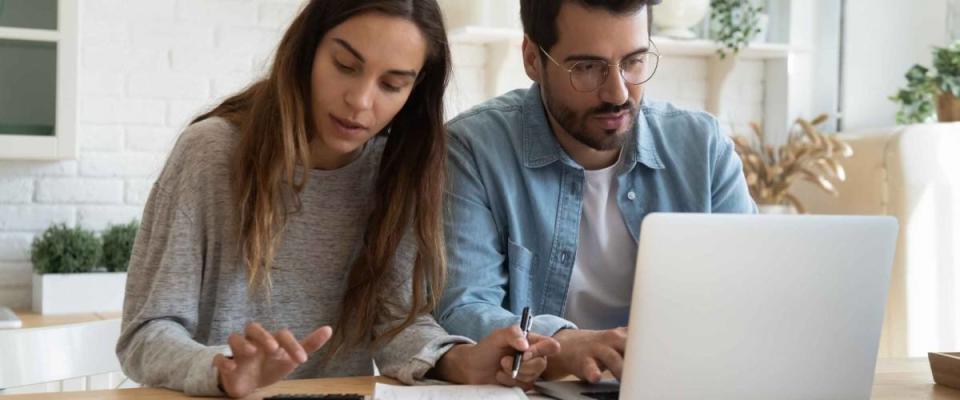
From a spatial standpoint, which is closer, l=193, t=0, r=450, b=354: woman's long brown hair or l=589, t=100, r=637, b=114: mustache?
l=193, t=0, r=450, b=354: woman's long brown hair

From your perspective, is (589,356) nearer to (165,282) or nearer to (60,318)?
(165,282)

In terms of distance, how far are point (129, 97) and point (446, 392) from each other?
6.69 feet

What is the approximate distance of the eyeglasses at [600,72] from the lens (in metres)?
1.90

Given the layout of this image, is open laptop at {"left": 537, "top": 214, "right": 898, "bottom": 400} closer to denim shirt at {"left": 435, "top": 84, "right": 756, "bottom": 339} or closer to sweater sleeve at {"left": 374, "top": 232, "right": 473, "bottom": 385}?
sweater sleeve at {"left": 374, "top": 232, "right": 473, "bottom": 385}

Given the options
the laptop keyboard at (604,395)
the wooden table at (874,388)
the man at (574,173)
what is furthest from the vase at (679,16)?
the laptop keyboard at (604,395)

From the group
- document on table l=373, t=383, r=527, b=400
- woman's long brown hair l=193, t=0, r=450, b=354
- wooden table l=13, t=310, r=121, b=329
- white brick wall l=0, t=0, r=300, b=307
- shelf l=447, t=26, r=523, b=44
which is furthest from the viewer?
shelf l=447, t=26, r=523, b=44

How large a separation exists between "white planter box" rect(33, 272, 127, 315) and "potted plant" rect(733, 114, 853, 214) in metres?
1.79

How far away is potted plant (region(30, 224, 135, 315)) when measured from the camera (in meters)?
2.97

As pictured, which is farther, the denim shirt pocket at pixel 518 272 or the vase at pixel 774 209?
the vase at pixel 774 209

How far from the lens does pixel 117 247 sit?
3041mm

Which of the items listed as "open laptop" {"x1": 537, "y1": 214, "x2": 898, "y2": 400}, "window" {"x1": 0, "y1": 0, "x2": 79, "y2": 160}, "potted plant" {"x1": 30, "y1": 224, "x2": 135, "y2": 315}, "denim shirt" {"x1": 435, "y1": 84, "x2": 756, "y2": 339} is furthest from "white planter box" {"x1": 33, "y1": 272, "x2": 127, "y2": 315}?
"open laptop" {"x1": 537, "y1": 214, "x2": 898, "y2": 400}

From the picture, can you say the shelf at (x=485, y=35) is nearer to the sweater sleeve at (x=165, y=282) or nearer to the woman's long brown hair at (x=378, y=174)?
the woman's long brown hair at (x=378, y=174)

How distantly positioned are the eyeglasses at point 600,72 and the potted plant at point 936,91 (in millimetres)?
1749

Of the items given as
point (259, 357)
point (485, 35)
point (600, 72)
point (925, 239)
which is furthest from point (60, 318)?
point (925, 239)
